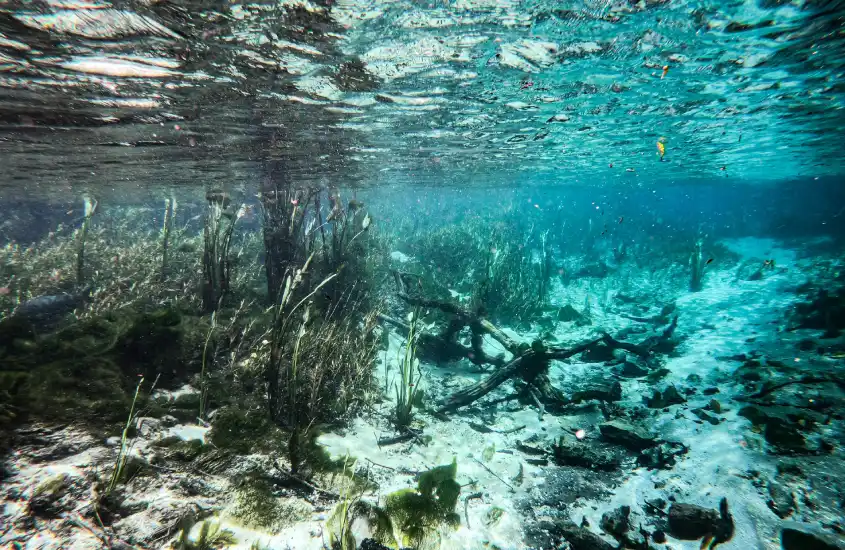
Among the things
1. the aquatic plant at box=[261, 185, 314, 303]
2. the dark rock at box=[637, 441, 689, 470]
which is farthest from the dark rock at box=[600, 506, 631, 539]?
the aquatic plant at box=[261, 185, 314, 303]

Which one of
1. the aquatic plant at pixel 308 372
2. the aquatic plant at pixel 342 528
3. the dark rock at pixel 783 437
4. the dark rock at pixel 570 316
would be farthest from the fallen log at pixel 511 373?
the dark rock at pixel 570 316

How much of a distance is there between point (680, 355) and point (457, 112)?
10083mm

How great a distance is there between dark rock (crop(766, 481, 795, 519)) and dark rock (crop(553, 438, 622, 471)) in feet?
5.42

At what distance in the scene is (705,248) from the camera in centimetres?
2559

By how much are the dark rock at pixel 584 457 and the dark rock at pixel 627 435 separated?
1.05 ft

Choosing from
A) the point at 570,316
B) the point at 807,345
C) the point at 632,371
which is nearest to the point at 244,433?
the point at 632,371

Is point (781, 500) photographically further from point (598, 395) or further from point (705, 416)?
point (598, 395)

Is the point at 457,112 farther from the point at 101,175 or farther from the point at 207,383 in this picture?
the point at 101,175

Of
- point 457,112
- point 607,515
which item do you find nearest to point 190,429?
point 607,515

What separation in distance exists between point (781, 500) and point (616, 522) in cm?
217

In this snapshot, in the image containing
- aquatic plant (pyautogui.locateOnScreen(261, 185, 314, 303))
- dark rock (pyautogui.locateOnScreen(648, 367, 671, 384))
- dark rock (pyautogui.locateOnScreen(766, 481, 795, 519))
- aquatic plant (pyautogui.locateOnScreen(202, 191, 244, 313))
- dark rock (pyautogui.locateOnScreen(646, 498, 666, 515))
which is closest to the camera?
dark rock (pyautogui.locateOnScreen(766, 481, 795, 519))

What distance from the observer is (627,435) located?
548 centimetres

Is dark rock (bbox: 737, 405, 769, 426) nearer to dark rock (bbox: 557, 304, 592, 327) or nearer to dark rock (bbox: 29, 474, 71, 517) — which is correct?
dark rock (bbox: 557, 304, 592, 327)

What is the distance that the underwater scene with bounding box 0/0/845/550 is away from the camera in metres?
3.44
